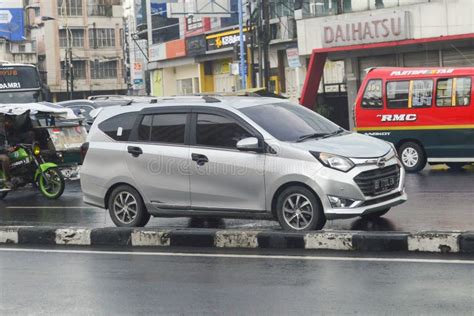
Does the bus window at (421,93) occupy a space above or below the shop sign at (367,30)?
below

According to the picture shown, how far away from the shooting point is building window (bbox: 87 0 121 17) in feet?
288

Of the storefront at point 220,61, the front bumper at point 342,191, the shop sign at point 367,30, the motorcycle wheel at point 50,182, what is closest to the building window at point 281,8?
the storefront at point 220,61

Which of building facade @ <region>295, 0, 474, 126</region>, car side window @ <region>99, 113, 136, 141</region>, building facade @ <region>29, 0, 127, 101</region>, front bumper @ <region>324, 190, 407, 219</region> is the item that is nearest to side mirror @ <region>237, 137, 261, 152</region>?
front bumper @ <region>324, 190, 407, 219</region>

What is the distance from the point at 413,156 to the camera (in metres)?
18.6

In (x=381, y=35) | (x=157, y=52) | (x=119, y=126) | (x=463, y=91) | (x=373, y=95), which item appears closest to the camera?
(x=119, y=126)

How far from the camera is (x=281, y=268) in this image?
27.5 ft

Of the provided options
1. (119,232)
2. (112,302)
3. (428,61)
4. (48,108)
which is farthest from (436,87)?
(428,61)

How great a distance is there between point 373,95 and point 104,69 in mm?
71812

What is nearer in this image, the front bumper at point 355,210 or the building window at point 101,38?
the front bumper at point 355,210

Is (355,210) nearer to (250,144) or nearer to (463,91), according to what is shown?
(250,144)

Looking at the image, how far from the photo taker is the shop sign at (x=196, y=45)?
52.5 metres

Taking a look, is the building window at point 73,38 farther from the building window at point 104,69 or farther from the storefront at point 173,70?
the storefront at point 173,70

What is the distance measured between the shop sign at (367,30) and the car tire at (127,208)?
21.9 m

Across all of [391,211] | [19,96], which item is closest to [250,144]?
[391,211]
